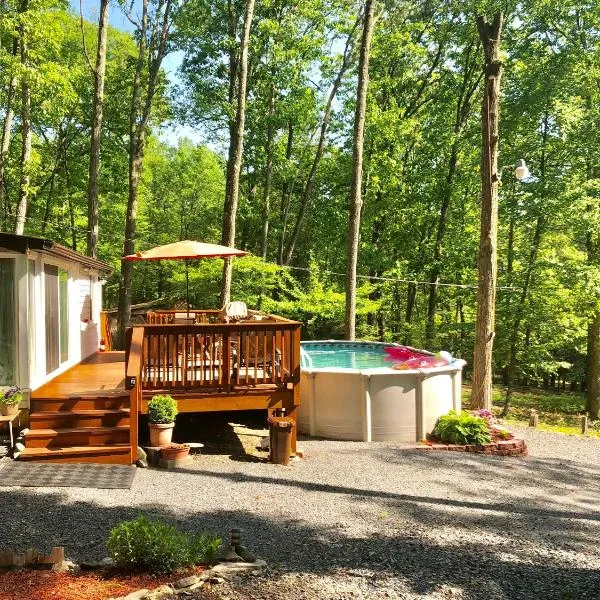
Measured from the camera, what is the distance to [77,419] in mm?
6594

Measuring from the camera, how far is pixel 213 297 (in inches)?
727

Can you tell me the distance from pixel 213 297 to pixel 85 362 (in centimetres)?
824

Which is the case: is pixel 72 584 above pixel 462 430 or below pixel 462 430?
above

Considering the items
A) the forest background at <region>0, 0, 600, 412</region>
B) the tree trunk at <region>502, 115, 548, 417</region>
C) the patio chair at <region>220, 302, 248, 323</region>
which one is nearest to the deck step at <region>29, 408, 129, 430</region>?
the patio chair at <region>220, 302, 248, 323</region>

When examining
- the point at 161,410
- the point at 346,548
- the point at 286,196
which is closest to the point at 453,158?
the point at 286,196

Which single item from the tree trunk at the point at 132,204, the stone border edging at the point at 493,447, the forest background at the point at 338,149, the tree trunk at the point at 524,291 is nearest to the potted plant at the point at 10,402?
the stone border edging at the point at 493,447

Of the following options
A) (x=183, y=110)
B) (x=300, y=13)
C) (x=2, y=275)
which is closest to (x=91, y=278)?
(x=2, y=275)

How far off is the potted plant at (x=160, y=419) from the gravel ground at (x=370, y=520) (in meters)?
0.52

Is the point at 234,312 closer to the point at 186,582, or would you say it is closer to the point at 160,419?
the point at 160,419

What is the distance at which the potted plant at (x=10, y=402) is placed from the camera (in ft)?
20.5

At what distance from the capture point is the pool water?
41.1 ft

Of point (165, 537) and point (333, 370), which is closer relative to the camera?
point (165, 537)

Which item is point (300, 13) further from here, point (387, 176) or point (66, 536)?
point (66, 536)

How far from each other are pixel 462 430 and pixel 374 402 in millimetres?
1404
